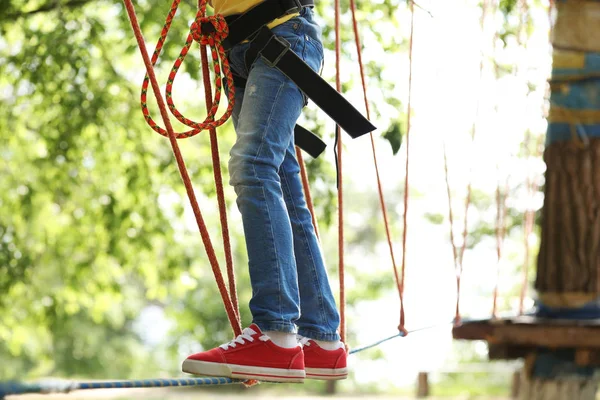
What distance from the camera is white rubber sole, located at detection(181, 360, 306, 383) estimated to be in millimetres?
1701

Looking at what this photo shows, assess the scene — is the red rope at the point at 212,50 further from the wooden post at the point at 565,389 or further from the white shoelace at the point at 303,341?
the wooden post at the point at 565,389

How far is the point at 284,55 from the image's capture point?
1.77 metres

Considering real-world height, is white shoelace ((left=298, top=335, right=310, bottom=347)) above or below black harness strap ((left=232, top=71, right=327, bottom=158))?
below

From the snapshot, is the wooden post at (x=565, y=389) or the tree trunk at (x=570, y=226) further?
the tree trunk at (x=570, y=226)

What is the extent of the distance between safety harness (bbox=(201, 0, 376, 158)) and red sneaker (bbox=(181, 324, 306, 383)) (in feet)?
1.49

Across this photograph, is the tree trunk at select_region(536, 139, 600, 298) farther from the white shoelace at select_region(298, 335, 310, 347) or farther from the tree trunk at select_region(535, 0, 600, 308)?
the white shoelace at select_region(298, 335, 310, 347)

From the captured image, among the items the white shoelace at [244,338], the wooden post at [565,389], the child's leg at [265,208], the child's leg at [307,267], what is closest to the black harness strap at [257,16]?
the child's leg at [265,208]

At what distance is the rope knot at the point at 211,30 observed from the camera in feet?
5.96

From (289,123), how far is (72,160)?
388 cm

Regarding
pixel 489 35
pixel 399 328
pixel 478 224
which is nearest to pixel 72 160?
pixel 489 35

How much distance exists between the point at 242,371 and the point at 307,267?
29 centimetres

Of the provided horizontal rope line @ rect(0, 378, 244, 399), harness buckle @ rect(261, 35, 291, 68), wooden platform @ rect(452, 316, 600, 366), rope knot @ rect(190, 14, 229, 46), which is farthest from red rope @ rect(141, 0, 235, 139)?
wooden platform @ rect(452, 316, 600, 366)

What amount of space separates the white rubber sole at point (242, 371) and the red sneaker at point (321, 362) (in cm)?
12

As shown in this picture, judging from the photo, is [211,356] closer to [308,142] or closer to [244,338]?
[244,338]
